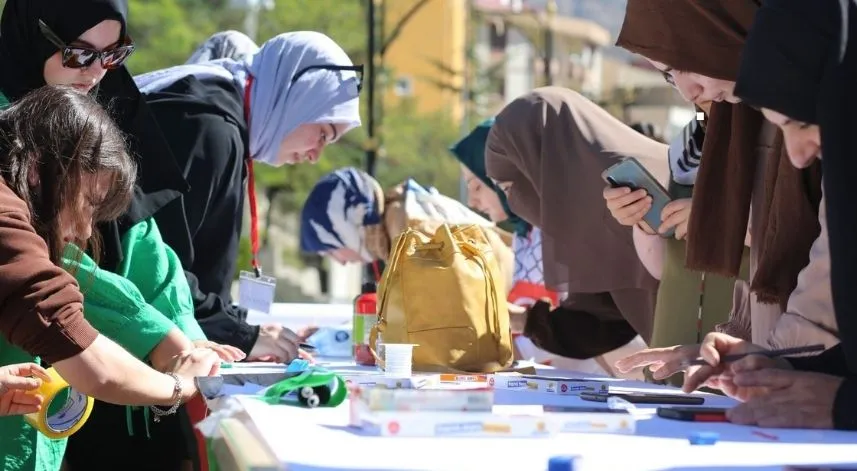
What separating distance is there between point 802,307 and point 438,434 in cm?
81

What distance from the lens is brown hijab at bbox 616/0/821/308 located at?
2.83m

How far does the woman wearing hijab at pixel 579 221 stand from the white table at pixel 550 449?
6.65 ft

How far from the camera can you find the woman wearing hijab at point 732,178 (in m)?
2.58

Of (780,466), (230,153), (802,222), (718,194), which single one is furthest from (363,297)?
(780,466)

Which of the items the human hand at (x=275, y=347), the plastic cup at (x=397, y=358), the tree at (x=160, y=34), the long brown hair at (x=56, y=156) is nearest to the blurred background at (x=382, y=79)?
the tree at (x=160, y=34)

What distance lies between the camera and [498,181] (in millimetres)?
4738

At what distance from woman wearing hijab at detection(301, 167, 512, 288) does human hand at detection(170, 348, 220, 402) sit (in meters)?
2.29

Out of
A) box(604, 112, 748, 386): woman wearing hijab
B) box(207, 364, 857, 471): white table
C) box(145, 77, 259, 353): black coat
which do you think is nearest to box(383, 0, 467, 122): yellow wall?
box(145, 77, 259, 353): black coat

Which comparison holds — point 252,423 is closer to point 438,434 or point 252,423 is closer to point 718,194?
point 438,434

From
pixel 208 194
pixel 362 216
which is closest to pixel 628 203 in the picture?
pixel 208 194

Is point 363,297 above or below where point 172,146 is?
below

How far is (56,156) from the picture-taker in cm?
271

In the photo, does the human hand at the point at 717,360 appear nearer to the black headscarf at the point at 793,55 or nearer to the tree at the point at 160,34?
the black headscarf at the point at 793,55

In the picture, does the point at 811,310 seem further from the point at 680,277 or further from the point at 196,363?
the point at 196,363
